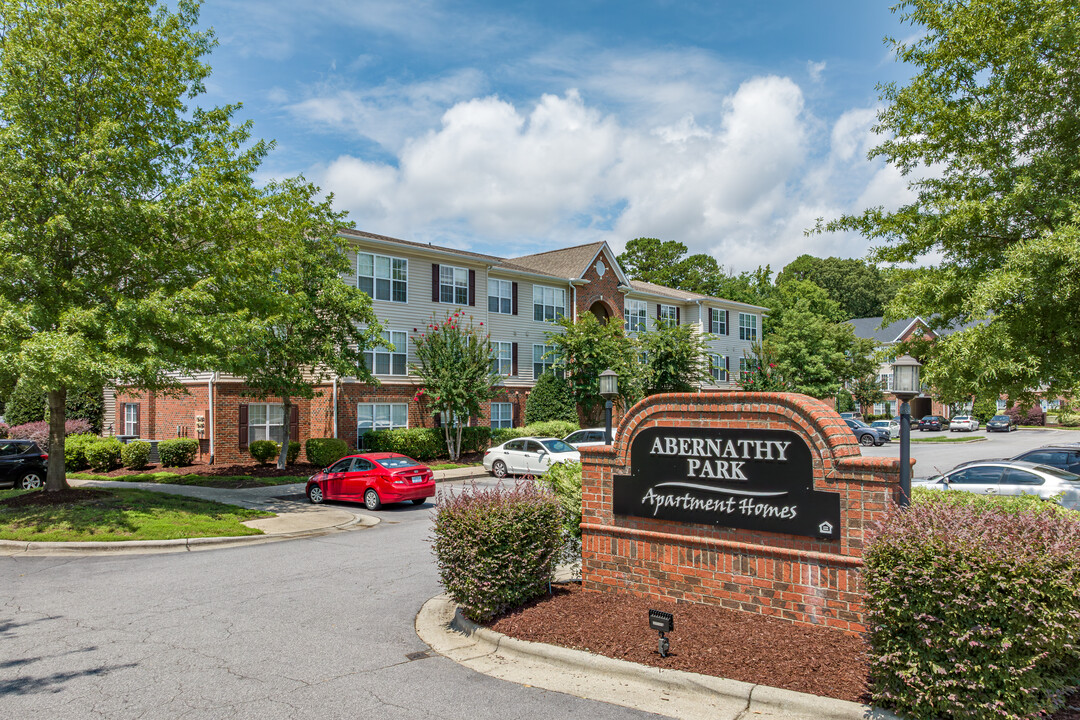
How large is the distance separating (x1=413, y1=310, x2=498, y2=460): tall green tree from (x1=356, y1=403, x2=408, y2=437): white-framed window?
125 centimetres

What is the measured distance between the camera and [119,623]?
7.95 metres

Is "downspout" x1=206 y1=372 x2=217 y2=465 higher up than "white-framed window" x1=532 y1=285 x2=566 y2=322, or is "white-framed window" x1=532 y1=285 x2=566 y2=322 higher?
"white-framed window" x1=532 y1=285 x2=566 y2=322

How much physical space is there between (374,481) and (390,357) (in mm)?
12306

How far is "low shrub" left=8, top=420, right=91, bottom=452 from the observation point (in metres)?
29.1

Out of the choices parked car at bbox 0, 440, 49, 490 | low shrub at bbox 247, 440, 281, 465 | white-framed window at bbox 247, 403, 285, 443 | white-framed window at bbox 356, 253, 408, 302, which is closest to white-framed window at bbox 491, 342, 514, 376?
white-framed window at bbox 356, 253, 408, 302

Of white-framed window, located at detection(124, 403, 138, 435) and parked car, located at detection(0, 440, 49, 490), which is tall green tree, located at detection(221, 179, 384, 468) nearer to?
parked car, located at detection(0, 440, 49, 490)

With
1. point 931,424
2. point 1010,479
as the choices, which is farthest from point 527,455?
point 931,424

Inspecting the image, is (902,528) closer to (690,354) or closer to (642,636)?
(642,636)

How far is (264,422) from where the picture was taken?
27625 millimetres

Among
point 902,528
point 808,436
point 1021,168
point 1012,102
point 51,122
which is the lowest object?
point 902,528

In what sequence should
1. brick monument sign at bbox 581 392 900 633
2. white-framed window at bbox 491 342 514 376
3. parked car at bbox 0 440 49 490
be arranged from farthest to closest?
white-framed window at bbox 491 342 514 376, parked car at bbox 0 440 49 490, brick monument sign at bbox 581 392 900 633

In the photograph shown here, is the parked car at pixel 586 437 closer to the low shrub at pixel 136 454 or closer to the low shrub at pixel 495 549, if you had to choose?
the low shrub at pixel 136 454

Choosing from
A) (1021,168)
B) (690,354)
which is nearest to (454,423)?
(690,354)

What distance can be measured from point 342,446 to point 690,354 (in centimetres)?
1768
